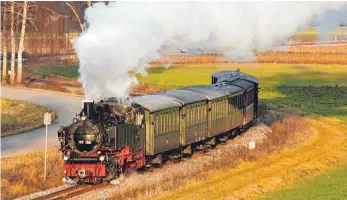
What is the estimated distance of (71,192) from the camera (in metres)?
25.6

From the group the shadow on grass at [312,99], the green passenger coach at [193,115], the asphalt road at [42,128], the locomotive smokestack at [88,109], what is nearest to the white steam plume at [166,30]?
the green passenger coach at [193,115]

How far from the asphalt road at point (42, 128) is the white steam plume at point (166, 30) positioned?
7945 millimetres

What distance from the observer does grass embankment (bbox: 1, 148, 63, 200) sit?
85.7 feet

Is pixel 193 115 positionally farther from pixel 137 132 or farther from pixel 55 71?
pixel 55 71

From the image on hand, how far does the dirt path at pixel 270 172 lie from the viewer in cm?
2558

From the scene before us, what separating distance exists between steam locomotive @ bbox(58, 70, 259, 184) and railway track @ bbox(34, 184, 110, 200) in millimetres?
267

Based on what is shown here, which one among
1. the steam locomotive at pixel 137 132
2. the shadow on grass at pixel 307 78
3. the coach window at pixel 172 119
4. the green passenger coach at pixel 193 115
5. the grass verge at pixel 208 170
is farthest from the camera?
A: the shadow on grass at pixel 307 78

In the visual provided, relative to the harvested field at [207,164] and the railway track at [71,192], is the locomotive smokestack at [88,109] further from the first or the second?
the harvested field at [207,164]

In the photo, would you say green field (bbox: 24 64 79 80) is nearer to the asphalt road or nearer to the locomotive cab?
the asphalt road

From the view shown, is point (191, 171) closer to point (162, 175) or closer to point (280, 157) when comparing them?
point (162, 175)

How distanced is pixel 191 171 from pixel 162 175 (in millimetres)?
1652

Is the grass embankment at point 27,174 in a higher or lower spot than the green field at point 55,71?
lower

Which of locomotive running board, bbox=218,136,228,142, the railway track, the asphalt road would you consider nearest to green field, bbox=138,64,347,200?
the railway track

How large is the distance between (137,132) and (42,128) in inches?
692
